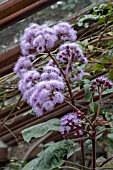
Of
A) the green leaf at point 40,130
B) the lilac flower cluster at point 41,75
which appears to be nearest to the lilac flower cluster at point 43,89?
the lilac flower cluster at point 41,75

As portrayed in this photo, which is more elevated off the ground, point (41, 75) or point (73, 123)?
point (41, 75)

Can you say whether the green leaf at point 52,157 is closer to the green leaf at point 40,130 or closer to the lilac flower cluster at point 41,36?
the green leaf at point 40,130

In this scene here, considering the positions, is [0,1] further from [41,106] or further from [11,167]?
[11,167]

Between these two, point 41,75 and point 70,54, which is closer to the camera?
point 41,75

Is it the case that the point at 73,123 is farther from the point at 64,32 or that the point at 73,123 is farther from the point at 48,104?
the point at 64,32

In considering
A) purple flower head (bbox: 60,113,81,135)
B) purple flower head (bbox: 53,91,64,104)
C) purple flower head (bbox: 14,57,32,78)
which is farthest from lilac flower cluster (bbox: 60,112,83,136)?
purple flower head (bbox: 14,57,32,78)

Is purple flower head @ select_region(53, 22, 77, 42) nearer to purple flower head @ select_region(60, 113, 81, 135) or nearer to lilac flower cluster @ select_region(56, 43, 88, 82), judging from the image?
lilac flower cluster @ select_region(56, 43, 88, 82)

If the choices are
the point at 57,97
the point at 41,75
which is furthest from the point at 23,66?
the point at 57,97

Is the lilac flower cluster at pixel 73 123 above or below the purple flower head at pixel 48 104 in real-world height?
below
